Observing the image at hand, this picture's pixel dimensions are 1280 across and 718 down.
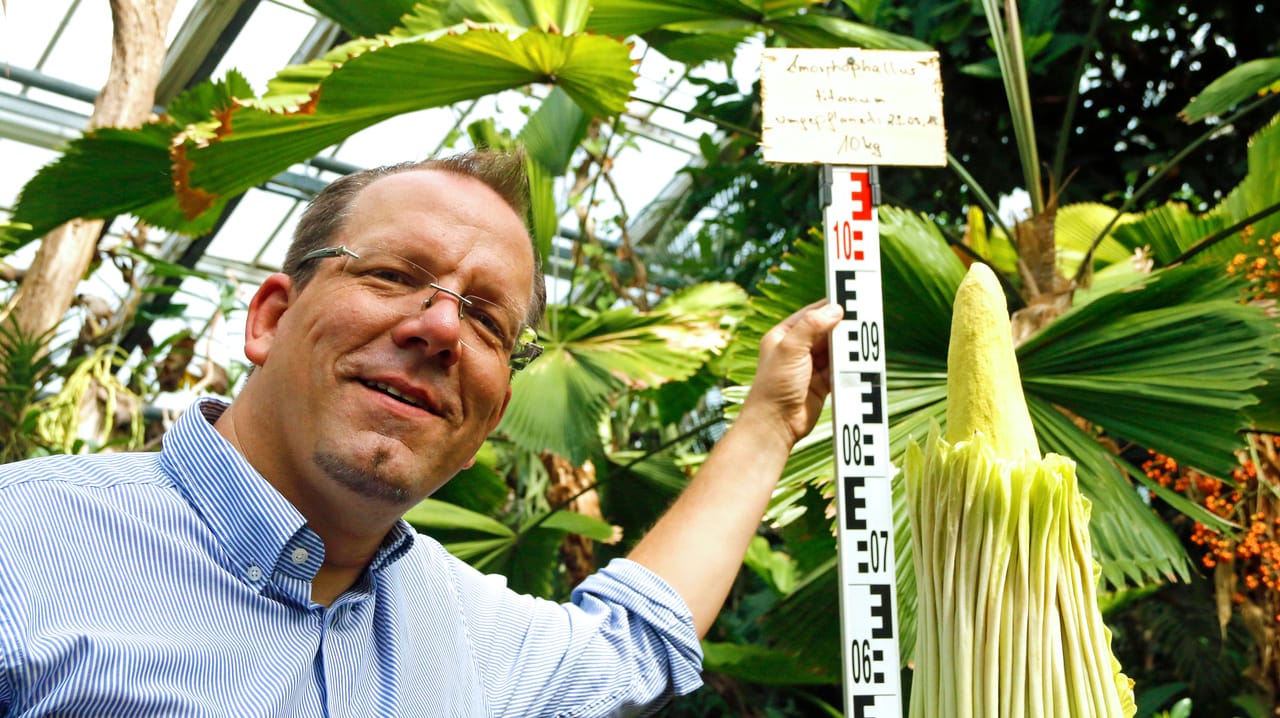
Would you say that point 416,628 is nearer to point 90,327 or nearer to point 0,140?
point 90,327

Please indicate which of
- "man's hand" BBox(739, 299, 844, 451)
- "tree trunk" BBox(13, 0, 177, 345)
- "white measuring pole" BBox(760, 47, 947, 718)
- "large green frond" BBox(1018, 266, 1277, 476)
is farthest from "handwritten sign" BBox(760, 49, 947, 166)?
"tree trunk" BBox(13, 0, 177, 345)

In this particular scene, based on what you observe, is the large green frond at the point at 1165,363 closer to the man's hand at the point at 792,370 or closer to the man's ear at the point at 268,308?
the man's hand at the point at 792,370

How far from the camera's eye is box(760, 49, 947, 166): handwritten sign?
1396 millimetres

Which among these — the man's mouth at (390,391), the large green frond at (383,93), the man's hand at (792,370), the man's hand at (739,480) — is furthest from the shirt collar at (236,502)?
the large green frond at (383,93)

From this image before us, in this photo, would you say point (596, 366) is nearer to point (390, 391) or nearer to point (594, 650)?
point (594, 650)

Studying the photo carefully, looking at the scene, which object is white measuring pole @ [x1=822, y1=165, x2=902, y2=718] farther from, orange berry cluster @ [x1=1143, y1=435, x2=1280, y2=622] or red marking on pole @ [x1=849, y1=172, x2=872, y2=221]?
orange berry cluster @ [x1=1143, y1=435, x2=1280, y2=622]

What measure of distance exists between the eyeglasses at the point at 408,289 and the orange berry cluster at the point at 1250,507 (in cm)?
133

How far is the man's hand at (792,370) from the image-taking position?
1.37 meters

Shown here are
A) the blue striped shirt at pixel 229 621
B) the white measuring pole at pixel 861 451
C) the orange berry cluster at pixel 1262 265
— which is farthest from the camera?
the orange berry cluster at pixel 1262 265

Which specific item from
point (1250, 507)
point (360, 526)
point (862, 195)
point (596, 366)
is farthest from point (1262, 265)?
point (360, 526)

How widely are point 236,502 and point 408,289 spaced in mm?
282

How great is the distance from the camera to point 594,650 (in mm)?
1316

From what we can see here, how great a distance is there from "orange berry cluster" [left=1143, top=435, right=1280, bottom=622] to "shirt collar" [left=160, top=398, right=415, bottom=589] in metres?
1.55

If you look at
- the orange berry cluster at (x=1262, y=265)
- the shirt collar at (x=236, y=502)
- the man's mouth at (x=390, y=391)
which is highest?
the orange berry cluster at (x=1262, y=265)
